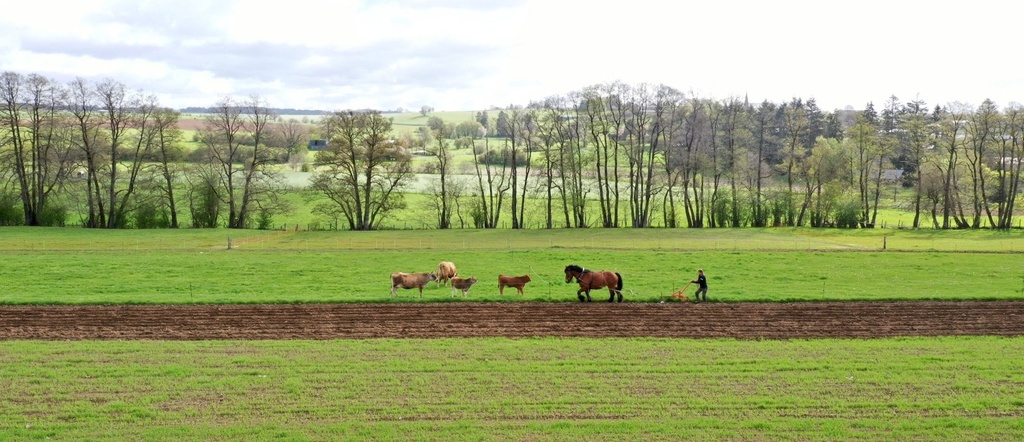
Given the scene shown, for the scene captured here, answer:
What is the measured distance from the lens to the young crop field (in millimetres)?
15789

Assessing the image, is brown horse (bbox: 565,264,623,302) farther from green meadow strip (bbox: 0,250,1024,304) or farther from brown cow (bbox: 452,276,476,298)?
brown cow (bbox: 452,276,476,298)

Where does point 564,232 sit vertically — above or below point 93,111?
below

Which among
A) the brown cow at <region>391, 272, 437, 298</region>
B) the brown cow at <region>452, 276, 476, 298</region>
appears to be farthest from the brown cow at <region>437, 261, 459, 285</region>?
the brown cow at <region>452, 276, 476, 298</region>

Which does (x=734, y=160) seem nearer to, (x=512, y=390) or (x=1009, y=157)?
(x=1009, y=157)

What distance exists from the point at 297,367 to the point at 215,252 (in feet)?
98.3

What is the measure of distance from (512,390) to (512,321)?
26.5 feet

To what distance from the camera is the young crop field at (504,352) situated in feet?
51.8

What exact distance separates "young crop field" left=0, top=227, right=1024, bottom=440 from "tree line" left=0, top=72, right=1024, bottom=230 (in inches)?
1046

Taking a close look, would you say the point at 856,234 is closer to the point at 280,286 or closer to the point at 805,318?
the point at 805,318

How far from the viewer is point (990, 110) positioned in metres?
70.6

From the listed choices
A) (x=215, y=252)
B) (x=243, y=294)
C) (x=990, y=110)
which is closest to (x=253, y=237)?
(x=215, y=252)

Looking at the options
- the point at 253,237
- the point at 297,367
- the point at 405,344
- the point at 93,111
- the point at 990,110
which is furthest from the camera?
the point at 990,110

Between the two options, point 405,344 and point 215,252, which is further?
point 215,252

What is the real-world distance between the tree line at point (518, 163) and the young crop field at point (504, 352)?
26.6 m
